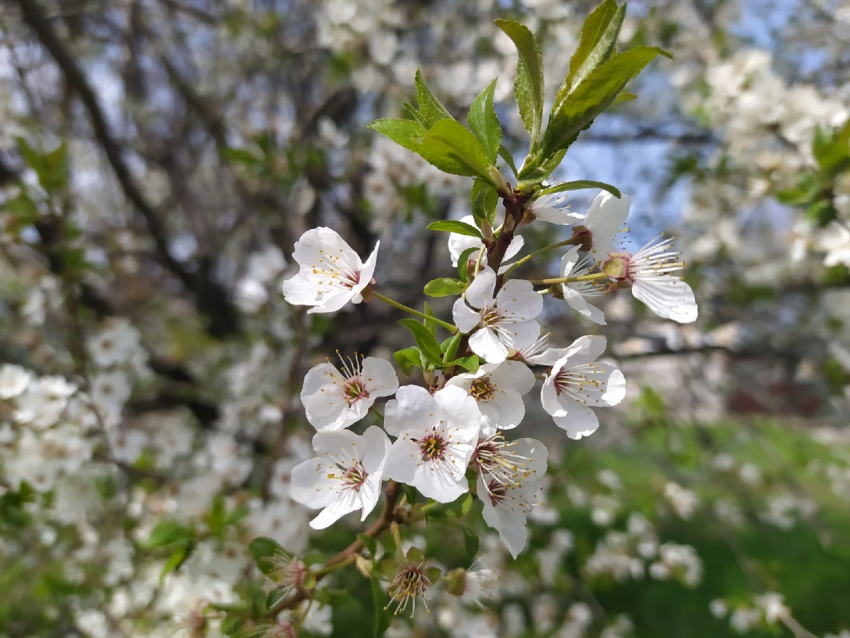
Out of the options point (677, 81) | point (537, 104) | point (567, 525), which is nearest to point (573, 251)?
point (537, 104)

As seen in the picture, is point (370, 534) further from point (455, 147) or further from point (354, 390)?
point (455, 147)

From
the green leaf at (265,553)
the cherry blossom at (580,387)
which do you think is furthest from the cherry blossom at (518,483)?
the green leaf at (265,553)

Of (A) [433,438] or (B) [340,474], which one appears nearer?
(A) [433,438]

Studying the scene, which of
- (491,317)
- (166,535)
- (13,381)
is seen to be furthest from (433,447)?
(13,381)

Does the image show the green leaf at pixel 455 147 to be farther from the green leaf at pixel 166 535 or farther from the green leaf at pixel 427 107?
the green leaf at pixel 166 535

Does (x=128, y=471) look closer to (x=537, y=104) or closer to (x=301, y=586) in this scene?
(x=301, y=586)
